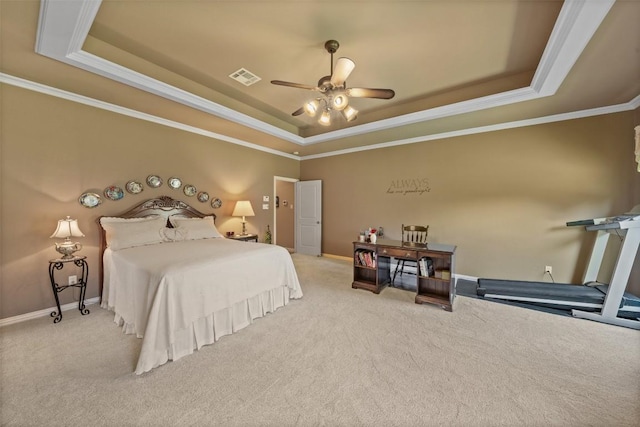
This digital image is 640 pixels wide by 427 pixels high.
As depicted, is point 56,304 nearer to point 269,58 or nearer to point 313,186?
point 269,58

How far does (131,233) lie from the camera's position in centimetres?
324

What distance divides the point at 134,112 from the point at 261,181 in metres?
2.65

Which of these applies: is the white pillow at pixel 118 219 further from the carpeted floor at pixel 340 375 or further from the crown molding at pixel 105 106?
the crown molding at pixel 105 106

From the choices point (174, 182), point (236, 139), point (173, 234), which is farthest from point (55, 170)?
point (236, 139)

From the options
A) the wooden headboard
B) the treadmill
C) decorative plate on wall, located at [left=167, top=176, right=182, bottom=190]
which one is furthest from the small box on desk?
decorative plate on wall, located at [left=167, top=176, right=182, bottom=190]

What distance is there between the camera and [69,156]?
10.3 ft

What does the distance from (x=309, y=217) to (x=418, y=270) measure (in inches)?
142

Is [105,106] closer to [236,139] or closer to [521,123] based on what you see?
[236,139]

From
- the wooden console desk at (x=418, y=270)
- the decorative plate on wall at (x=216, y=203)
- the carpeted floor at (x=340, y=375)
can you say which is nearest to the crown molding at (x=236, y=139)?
the decorative plate on wall at (x=216, y=203)

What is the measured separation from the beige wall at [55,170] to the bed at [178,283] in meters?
0.45

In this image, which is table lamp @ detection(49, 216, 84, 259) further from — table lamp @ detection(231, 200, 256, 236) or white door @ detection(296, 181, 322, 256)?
white door @ detection(296, 181, 322, 256)

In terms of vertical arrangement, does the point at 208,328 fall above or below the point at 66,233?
below

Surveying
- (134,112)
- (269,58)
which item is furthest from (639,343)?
(134,112)

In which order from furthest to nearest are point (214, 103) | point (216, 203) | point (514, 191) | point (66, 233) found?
point (216, 203)
point (514, 191)
point (214, 103)
point (66, 233)
